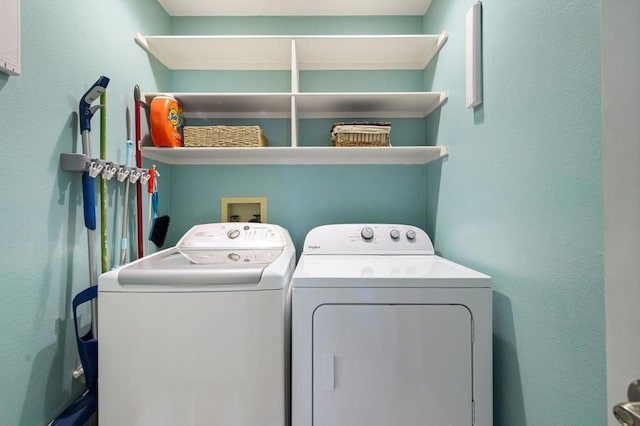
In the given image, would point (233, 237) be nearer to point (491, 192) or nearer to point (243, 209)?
point (243, 209)

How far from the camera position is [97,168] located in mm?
1190

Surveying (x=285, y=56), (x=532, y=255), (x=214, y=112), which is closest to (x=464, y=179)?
(x=532, y=255)

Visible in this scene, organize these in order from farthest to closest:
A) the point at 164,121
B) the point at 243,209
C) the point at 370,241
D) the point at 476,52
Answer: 1. the point at 243,209
2. the point at 370,241
3. the point at 164,121
4. the point at 476,52

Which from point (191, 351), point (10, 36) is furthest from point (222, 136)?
point (191, 351)

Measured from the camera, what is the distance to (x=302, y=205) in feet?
6.63

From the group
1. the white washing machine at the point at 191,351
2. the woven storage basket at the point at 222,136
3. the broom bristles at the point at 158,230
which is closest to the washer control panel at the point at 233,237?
the broom bristles at the point at 158,230

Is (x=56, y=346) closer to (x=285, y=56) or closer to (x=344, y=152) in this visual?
(x=344, y=152)

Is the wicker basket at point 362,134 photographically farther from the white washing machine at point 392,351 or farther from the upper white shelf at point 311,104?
the white washing machine at point 392,351

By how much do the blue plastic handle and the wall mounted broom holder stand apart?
1.0 inches

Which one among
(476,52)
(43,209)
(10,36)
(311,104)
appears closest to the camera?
(10,36)

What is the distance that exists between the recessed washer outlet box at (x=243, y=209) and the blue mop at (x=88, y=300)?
0.87 metres

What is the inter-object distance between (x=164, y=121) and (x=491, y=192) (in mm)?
1593

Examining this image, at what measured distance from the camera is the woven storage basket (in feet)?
5.57

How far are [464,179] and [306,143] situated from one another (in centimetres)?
102
